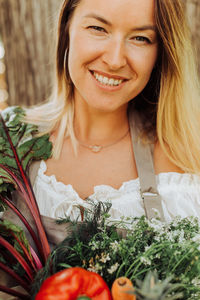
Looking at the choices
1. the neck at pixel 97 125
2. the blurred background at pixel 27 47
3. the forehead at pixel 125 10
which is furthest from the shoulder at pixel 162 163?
the blurred background at pixel 27 47

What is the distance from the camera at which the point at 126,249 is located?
3.35 ft

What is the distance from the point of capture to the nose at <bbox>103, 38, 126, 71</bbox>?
1.25 metres

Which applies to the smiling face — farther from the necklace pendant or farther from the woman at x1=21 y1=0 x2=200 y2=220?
the necklace pendant

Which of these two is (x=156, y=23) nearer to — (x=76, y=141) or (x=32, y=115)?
(x=76, y=141)

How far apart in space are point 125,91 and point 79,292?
81 centimetres

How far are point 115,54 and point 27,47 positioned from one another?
1.23m

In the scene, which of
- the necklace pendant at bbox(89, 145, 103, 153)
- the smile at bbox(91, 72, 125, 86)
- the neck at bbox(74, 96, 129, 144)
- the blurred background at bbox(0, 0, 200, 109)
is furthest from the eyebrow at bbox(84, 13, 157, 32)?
the blurred background at bbox(0, 0, 200, 109)

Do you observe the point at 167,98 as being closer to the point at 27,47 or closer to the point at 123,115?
the point at 123,115

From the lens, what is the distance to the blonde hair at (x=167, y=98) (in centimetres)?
139

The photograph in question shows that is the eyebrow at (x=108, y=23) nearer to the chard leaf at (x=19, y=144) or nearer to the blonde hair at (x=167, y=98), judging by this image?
the blonde hair at (x=167, y=98)

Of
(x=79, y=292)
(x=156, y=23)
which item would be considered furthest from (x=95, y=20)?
(x=79, y=292)

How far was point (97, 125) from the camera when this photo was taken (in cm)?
169

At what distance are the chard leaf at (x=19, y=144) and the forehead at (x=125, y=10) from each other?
0.58 metres

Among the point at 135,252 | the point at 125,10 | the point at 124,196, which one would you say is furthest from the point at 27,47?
the point at 135,252
